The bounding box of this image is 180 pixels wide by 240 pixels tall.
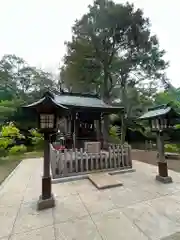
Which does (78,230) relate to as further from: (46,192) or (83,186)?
(83,186)

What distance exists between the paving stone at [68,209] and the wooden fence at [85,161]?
4.76 feet

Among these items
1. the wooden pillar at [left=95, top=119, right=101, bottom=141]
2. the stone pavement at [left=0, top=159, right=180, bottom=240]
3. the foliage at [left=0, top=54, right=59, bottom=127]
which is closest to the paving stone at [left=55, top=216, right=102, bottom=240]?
the stone pavement at [left=0, top=159, right=180, bottom=240]

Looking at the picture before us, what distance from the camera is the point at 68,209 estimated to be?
3.14 meters

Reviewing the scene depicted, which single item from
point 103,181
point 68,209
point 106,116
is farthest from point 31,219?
point 106,116

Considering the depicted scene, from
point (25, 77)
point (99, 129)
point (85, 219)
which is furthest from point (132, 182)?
point (25, 77)

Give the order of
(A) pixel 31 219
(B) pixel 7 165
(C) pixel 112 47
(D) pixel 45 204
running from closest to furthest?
(A) pixel 31 219, (D) pixel 45 204, (B) pixel 7 165, (C) pixel 112 47

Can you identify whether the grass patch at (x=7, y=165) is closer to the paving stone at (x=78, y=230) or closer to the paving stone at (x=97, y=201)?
the paving stone at (x=97, y=201)

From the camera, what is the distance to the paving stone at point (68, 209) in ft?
9.38

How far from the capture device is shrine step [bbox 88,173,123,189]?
4.31 m

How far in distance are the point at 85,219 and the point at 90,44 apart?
12.8 metres

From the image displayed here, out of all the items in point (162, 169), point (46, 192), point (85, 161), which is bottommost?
point (46, 192)

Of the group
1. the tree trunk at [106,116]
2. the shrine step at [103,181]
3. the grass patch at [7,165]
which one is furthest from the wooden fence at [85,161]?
the tree trunk at [106,116]

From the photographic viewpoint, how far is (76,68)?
1323 centimetres

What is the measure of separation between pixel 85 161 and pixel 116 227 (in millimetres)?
3045
